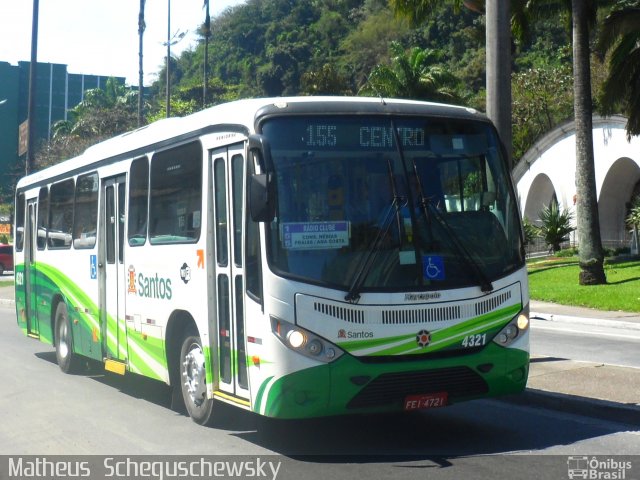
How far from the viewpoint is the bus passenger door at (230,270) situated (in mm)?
8242

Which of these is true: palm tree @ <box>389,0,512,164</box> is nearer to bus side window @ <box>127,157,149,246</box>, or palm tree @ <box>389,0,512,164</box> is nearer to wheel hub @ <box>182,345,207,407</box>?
bus side window @ <box>127,157,149,246</box>

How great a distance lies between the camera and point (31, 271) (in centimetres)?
1582

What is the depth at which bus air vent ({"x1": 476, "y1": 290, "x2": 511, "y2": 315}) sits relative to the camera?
8125 mm

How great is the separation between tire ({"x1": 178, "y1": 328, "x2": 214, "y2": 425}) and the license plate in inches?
82.9

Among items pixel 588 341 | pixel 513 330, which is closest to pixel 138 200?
pixel 513 330

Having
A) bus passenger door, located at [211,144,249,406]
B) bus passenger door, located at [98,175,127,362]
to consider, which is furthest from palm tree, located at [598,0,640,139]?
bus passenger door, located at [211,144,249,406]

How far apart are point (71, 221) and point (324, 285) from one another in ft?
22.6

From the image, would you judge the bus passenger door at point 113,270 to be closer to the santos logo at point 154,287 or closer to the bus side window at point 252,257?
the santos logo at point 154,287

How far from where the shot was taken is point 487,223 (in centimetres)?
838

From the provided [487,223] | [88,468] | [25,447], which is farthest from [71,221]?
[487,223]

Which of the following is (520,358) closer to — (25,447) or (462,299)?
(462,299)

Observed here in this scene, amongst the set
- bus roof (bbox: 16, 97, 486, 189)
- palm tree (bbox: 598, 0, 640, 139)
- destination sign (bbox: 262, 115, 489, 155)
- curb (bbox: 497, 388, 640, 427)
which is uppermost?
palm tree (bbox: 598, 0, 640, 139)

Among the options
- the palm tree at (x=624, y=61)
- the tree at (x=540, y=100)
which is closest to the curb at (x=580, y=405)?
the palm tree at (x=624, y=61)

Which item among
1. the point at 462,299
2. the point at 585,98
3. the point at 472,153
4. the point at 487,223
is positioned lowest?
the point at 462,299
